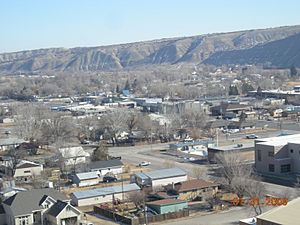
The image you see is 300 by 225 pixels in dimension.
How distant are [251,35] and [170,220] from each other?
8524 cm

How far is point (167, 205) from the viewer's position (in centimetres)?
975

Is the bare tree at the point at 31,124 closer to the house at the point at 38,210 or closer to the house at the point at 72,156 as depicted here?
the house at the point at 72,156

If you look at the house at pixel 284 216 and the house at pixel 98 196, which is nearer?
the house at pixel 284 216

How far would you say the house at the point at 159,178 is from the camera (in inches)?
465

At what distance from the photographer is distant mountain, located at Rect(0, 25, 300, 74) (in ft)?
246

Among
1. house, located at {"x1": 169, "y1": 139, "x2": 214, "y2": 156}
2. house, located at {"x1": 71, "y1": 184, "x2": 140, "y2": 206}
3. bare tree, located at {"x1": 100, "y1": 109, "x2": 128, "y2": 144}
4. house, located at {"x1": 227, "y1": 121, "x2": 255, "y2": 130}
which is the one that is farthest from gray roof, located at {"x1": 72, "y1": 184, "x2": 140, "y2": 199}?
house, located at {"x1": 227, "y1": 121, "x2": 255, "y2": 130}

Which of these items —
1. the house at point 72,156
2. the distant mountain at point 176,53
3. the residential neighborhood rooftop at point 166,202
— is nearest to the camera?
the residential neighborhood rooftop at point 166,202

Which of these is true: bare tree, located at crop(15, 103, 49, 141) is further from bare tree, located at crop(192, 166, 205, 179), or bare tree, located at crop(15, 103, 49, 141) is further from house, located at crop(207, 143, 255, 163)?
bare tree, located at crop(192, 166, 205, 179)

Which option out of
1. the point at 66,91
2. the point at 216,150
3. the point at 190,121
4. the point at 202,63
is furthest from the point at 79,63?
the point at 216,150

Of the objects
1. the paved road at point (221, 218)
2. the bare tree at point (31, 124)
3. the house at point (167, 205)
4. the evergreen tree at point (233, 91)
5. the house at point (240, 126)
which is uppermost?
the evergreen tree at point (233, 91)

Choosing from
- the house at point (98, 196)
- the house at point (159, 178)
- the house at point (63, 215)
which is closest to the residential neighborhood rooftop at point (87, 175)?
the house at point (159, 178)

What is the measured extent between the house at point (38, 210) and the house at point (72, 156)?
4.92 metres

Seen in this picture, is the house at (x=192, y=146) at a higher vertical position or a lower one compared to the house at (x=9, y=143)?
lower

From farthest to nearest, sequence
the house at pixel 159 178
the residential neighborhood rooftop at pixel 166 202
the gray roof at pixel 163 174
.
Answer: the gray roof at pixel 163 174 → the house at pixel 159 178 → the residential neighborhood rooftop at pixel 166 202
